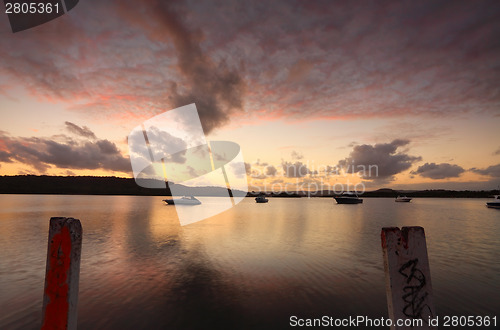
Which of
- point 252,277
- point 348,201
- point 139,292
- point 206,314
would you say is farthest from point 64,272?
point 348,201

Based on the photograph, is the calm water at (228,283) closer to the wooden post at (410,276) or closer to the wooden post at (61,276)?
the wooden post at (61,276)

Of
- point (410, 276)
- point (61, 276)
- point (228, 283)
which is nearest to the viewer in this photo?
point (410, 276)

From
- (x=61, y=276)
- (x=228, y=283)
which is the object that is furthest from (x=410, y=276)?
(x=228, y=283)

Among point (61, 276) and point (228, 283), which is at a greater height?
point (61, 276)

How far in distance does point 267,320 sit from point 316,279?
517 centimetres

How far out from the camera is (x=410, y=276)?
3494 mm

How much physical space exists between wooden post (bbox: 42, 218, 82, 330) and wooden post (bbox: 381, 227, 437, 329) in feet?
14.8

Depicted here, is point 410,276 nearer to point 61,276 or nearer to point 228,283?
point 61,276

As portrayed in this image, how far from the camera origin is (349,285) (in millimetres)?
11203

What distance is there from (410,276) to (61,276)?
4976 millimetres

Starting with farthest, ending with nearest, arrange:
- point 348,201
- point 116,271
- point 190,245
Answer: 1. point 348,201
2. point 190,245
3. point 116,271

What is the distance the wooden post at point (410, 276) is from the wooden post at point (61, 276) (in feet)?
14.8

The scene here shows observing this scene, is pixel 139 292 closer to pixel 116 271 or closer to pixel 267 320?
pixel 116 271

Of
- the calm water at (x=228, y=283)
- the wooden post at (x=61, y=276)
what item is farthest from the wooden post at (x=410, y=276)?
the calm water at (x=228, y=283)
